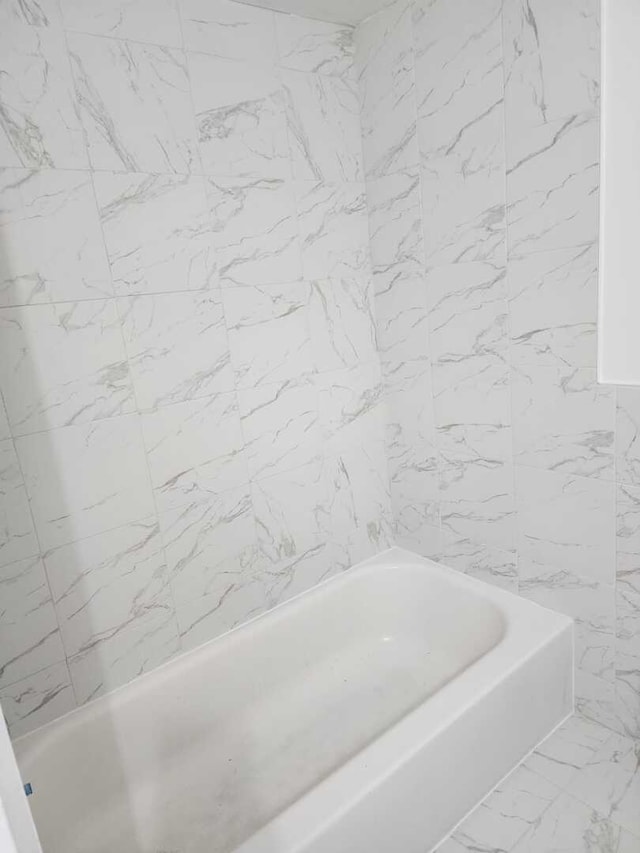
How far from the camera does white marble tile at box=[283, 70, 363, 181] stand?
6.64 ft

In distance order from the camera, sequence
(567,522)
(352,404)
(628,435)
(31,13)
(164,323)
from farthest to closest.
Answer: (352,404) → (567,522) → (164,323) → (628,435) → (31,13)

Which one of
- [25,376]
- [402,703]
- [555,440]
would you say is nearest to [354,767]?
[402,703]

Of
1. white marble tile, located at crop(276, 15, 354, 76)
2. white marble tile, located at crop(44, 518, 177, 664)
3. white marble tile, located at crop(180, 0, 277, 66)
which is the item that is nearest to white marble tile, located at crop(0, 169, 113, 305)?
white marble tile, located at crop(180, 0, 277, 66)

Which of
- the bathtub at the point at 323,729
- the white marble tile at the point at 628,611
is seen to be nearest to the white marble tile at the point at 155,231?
the bathtub at the point at 323,729

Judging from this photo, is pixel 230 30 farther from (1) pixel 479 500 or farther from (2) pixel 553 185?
(1) pixel 479 500

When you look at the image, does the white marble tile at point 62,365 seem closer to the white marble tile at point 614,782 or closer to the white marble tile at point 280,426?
the white marble tile at point 280,426

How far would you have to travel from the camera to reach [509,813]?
169 centimetres

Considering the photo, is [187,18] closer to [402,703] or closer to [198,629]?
[198,629]

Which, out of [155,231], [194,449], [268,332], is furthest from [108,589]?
[155,231]

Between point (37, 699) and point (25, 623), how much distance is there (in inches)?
10.0

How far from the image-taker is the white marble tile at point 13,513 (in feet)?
5.12

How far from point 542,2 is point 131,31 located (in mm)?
1186

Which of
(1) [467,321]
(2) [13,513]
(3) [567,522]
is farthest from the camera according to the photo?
(1) [467,321]

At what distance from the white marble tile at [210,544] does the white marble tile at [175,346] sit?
388mm
